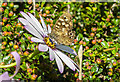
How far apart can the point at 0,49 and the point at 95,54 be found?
74 centimetres

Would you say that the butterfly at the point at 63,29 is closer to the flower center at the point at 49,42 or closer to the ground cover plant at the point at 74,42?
the flower center at the point at 49,42

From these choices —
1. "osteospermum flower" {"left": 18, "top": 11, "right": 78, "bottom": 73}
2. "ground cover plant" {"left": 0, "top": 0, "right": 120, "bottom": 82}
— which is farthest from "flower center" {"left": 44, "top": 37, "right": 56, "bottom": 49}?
"ground cover plant" {"left": 0, "top": 0, "right": 120, "bottom": 82}

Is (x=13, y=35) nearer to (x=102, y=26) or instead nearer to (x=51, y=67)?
(x=51, y=67)

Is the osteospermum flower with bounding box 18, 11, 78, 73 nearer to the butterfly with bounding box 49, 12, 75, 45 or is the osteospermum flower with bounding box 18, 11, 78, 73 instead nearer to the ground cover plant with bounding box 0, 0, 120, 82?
the butterfly with bounding box 49, 12, 75, 45

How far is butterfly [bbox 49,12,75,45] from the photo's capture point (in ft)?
2.48

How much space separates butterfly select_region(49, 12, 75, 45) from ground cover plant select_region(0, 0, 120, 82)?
347mm

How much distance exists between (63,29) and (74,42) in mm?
562

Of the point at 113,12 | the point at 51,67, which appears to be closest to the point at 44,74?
the point at 51,67

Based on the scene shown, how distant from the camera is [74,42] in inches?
51.8

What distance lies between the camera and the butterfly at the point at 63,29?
75 cm

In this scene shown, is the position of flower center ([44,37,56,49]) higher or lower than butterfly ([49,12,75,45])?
lower

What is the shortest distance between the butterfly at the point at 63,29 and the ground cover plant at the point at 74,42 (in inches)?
13.6

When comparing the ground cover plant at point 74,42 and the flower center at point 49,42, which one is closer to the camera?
the flower center at point 49,42

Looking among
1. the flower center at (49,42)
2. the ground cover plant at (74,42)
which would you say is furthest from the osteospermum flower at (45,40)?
the ground cover plant at (74,42)
